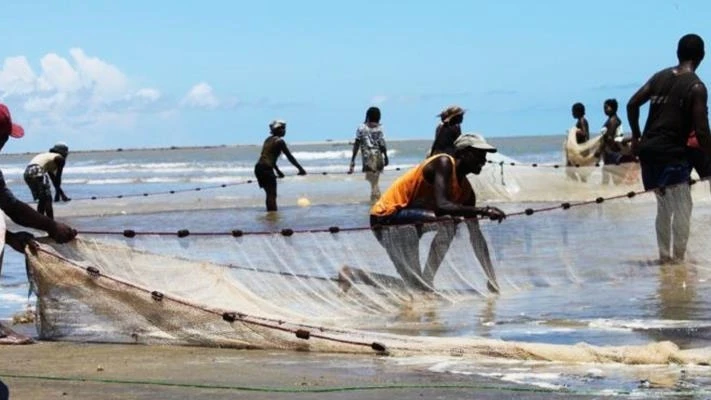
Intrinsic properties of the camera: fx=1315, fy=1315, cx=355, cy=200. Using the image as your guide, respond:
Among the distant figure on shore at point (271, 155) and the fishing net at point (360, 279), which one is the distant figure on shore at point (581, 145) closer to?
the distant figure on shore at point (271, 155)

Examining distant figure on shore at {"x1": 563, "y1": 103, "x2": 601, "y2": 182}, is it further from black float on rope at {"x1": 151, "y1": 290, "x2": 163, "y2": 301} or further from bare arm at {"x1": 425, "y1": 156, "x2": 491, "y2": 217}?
black float on rope at {"x1": 151, "y1": 290, "x2": 163, "y2": 301}

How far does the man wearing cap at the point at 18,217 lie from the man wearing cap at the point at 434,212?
1.99 metres

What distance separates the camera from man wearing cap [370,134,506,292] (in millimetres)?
7953

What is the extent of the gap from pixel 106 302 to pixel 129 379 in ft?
4.47

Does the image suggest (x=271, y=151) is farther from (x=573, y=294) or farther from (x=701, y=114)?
(x=573, y=294)

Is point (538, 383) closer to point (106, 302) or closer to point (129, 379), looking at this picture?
point (129, 379)

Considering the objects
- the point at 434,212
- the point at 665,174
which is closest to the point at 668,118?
the point at 665,174

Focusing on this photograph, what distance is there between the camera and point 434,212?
8.12 m

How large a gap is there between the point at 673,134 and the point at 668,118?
0.12m

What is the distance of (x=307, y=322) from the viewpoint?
7297 mm

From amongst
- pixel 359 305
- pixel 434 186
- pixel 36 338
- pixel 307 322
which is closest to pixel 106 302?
pixel 36 338

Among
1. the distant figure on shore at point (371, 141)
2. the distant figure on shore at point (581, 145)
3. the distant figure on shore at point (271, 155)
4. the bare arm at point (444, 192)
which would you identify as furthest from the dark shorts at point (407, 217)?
the distant figure on shore at point (581, 145)

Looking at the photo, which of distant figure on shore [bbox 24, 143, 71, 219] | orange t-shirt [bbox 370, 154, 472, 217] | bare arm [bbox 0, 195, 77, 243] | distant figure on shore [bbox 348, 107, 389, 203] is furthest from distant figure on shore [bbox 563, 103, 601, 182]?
bare arm [bbox 0, 195, 77, 243]

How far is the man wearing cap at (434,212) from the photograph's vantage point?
7.95m
